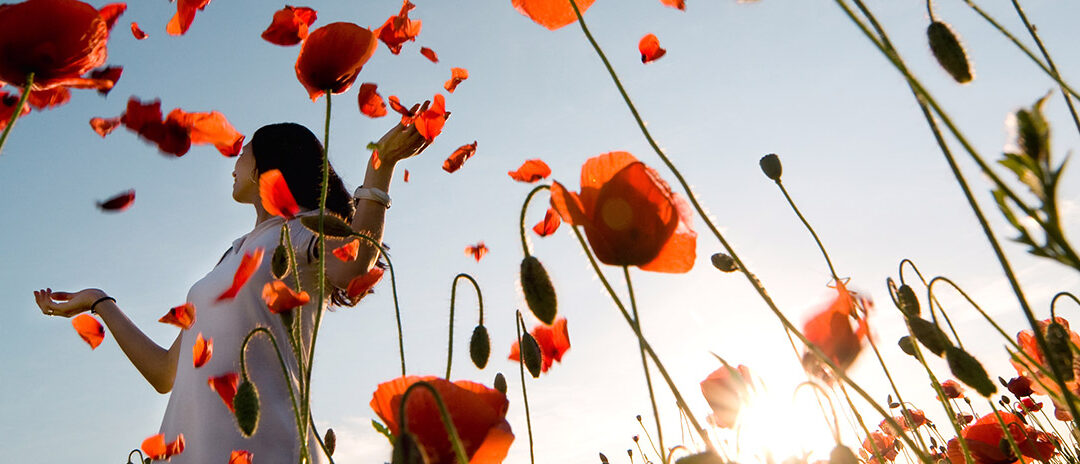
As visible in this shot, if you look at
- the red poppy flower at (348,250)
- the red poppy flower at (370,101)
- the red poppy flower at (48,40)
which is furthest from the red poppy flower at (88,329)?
the red poppy flower at (48,40)

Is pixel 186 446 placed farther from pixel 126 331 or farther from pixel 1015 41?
pixel 1015 41

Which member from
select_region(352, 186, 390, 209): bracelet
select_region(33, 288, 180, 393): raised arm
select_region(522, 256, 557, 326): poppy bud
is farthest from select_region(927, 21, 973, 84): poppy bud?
select_region(33, 288, 180, 393): raised arm

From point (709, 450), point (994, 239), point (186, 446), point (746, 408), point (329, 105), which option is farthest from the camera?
point (186, 446)

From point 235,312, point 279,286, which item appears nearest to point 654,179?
point 279,286

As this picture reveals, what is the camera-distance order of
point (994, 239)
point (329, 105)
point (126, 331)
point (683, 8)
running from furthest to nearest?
point (126, 331)
point (683, 8)
point (329, 105)
point (994, 239)

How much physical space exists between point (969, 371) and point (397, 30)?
1.57m

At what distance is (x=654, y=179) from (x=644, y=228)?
0.23 ft

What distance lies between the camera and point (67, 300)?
2.92 metres

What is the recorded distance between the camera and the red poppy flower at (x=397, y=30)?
1822 millimetres

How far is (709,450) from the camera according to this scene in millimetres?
666

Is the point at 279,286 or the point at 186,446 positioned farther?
the point at 186,446

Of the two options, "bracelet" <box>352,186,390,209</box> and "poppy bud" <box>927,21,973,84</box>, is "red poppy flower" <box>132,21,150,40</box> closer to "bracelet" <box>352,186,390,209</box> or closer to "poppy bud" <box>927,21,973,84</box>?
"bracelet" <box>352,186,390,209</box>

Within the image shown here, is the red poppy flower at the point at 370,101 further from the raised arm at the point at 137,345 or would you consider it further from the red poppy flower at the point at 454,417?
the raised arm at the point at 137,345

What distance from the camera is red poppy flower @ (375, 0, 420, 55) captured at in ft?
5.98
